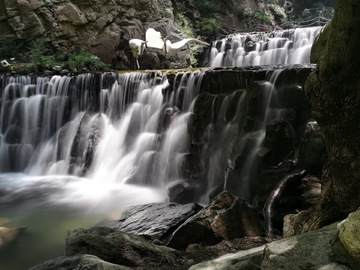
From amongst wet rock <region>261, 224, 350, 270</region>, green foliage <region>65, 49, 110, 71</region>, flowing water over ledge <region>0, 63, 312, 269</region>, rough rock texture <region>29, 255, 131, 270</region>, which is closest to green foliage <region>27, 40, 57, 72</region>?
green foliage <region>65, 49, 110, 71</region>

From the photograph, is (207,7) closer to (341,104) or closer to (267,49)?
(267,49)

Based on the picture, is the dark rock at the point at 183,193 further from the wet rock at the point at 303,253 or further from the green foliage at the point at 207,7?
the green foliage at the point at 207,7

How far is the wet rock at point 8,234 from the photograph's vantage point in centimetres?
502

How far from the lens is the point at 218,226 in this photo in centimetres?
411

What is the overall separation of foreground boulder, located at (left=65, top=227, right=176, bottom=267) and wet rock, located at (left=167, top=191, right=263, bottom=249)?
25.8 inches

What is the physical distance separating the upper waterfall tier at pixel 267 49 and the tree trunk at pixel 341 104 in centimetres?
1241

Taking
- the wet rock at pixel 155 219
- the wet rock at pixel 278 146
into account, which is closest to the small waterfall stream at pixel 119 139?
the wet rock at pixel 278 146

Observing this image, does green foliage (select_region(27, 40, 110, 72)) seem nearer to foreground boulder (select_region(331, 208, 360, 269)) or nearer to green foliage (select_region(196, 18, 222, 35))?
green foliage (select_region(196, 18, 222, 35))

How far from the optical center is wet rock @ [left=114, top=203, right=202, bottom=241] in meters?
4.57

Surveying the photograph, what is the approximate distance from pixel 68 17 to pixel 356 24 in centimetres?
1600

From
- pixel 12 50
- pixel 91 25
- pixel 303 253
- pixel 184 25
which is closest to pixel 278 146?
pixel 303 253

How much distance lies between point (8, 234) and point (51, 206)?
1.44 metres

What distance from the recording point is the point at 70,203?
269 inches

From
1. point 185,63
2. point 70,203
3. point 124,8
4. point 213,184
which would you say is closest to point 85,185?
point 70,203
